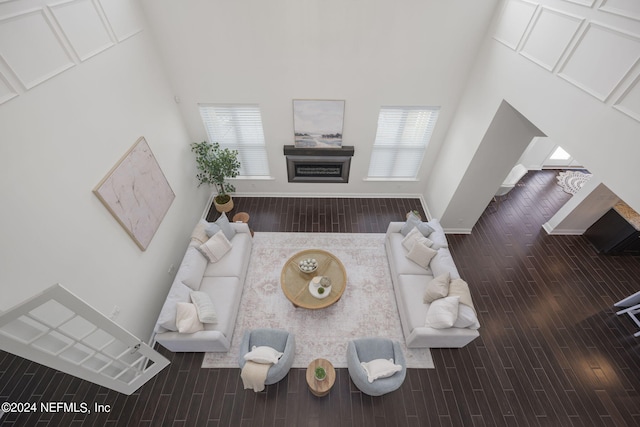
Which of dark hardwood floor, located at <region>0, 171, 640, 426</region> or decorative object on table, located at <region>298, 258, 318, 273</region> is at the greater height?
decorative object on table, located at <region>298, 258, 318, 273</region>

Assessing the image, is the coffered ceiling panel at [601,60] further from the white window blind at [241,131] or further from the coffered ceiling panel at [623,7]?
the white window blind at [241,131]

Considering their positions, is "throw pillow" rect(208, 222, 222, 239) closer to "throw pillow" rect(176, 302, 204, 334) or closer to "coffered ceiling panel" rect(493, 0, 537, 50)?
"throw pillow" rect(176, 302, 204, 334)

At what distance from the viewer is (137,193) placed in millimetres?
3754

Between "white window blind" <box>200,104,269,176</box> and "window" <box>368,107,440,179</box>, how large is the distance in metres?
2.45

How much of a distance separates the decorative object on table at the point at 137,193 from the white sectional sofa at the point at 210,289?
711 mm

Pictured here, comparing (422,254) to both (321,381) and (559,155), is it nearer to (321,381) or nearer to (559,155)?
(321,381)

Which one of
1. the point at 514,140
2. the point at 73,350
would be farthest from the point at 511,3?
the point at 73,350

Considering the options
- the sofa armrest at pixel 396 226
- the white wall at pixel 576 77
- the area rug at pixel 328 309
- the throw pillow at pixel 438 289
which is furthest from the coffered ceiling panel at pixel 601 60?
the area rug at pixel 328 309

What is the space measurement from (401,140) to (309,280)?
3493 millimetres

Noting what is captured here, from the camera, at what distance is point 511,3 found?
3652mm

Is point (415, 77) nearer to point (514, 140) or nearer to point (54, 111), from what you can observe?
point (514, 140)

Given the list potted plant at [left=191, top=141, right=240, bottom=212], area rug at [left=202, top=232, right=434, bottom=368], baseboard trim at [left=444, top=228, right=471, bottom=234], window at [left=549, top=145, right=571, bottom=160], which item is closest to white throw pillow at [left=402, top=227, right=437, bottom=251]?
area rug at [left=202, top=232, right=434, bottom=368]

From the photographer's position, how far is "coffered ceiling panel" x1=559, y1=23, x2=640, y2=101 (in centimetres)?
232

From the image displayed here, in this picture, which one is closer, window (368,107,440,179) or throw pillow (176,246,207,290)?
throw pillow (176,246,207,290)
